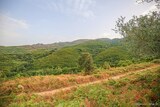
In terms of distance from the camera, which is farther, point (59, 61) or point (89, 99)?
point (59, 61)

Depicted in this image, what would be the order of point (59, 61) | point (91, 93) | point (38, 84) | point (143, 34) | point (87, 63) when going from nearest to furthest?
point (143, 34), point (91, 93), point (38, 84), point (87, 63), point (59, 61)

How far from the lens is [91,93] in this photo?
2066 centimetres

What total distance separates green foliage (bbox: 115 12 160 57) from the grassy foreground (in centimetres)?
324

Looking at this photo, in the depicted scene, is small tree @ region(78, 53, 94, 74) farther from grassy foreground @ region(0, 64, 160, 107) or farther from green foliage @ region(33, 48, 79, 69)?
green foliage @ region(33, 48, 79, 69)

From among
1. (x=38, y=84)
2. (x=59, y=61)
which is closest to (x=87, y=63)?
(x=38, y=84)

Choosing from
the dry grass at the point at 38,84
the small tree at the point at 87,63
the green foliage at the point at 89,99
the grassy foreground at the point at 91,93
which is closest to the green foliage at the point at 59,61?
the small tree at the point at 87,63

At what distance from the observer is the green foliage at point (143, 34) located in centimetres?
1647

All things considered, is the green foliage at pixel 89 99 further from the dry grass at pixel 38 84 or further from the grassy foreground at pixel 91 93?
the dry grass at pixel 38 84

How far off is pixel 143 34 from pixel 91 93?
24.6ft

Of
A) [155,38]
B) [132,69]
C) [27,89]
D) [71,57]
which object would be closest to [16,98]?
[27,89]

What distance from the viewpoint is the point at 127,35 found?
1944 cm

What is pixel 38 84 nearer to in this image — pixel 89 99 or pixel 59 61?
pixel 89 99

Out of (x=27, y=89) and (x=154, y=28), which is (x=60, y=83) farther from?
(x=154, y=28)

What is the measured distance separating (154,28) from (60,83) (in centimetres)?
1740
